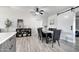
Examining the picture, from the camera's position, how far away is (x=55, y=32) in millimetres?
3277

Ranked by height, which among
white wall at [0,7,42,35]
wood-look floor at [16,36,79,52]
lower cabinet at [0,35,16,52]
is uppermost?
white wall at [0,7,42,35]

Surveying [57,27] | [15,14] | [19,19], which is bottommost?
[57,27]

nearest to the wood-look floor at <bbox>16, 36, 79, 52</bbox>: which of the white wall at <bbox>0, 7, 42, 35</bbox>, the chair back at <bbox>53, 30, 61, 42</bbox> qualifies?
the chair back at <bbox>53, 30, 61, 42</bbox>

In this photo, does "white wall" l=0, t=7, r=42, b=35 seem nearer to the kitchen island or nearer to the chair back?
the kitchen island

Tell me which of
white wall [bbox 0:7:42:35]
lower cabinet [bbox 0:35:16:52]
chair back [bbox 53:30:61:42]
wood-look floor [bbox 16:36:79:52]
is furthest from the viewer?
chair back [bbox 53:30:61:42]

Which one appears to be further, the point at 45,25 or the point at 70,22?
the point at 70,22

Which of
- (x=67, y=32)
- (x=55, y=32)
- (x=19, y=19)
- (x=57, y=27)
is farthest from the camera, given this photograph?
(x=67, y=32)

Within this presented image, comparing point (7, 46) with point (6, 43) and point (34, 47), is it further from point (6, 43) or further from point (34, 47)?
point (34, 47)

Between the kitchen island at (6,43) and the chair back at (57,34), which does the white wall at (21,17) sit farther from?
the chair back at (57,34)

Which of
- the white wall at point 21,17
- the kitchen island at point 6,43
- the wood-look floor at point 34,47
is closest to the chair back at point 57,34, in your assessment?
the wood-look floor at point 34,47

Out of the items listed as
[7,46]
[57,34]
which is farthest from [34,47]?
[7,46]
